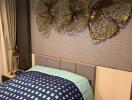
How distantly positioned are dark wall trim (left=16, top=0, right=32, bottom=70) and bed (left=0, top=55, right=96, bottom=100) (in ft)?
1.11

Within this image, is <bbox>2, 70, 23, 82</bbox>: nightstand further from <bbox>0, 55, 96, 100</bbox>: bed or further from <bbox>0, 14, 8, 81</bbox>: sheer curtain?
<bbox>0, 55, 96, 100</bbox>: bed

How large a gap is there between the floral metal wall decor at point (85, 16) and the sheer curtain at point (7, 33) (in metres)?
0.51

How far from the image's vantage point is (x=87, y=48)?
261 cm

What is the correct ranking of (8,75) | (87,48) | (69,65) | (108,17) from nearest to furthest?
(108,17) → (87,48) → (69,65) → (8,75)

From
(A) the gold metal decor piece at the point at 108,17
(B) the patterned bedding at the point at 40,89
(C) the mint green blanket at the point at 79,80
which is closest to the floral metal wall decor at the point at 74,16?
(A) the gold metal decor piece at the point at 108,17

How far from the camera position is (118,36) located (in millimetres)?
2336

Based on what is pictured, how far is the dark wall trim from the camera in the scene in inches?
120

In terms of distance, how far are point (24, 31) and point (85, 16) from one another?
114cm

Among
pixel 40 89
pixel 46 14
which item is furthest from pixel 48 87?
pixel 46 14

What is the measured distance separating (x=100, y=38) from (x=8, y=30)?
162 centimetres

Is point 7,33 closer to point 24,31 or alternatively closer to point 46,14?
point 24,31

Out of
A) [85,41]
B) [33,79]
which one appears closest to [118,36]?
[85,41]

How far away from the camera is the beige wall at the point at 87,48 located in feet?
7.60

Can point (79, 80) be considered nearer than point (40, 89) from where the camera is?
No
